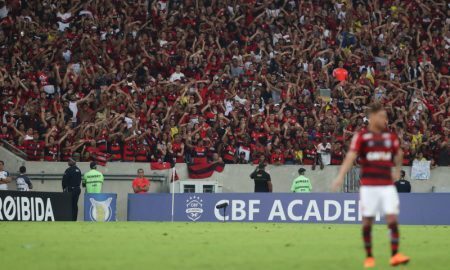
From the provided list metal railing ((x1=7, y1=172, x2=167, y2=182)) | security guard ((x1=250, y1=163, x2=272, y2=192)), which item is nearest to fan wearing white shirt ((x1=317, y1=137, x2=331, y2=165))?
security guard ((x1=250, y1=163, x2=272, y2=192))

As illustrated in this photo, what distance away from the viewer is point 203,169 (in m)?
36.5

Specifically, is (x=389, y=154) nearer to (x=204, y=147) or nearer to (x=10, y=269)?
(x=10, y=269)

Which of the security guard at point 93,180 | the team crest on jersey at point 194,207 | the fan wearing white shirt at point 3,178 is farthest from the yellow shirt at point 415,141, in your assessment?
the fan wearing white shirt at point 3,178

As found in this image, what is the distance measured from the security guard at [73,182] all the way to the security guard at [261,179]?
5.91 m

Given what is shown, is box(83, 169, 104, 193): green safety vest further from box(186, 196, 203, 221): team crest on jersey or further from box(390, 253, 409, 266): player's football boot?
box(390, 253, 409, 266): player's football boot

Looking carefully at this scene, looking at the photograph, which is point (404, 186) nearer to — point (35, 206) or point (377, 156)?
point (35, 206)

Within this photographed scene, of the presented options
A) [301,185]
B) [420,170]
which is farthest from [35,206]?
[420,170]

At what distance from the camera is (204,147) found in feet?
119

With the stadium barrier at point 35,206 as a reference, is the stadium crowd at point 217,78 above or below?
above

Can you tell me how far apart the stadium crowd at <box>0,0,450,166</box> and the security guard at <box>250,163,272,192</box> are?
0.51 metres

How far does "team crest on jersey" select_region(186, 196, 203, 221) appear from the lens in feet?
114

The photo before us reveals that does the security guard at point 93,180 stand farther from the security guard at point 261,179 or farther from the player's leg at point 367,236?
the player's leg at point 367,236

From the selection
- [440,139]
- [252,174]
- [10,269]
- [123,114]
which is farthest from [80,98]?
[10,269]

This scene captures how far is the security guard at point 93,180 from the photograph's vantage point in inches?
1340
